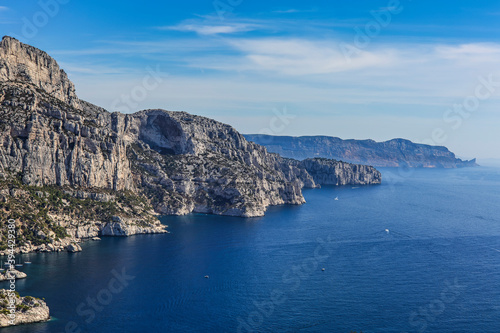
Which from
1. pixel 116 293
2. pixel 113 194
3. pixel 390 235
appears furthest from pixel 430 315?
pixel 113 194

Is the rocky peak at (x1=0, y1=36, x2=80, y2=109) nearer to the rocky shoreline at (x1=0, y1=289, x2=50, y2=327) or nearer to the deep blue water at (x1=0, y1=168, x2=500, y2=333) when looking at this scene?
the deep blue water at (x1=0, y1=168, x2=500, y2=333)

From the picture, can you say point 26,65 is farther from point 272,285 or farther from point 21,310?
point 272,285

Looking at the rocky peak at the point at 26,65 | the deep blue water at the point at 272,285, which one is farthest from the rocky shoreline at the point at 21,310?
the rocky peak at the point at 26,65

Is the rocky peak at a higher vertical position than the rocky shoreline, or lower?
higher

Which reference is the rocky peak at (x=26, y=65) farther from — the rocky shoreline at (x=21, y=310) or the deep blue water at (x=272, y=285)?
the rocky shoreline at (x=21, y=310)

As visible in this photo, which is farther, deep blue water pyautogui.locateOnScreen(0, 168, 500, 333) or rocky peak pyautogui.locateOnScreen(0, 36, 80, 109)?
rocky peak pyautogui.locateOnScreen(0, 36, 80, 109)

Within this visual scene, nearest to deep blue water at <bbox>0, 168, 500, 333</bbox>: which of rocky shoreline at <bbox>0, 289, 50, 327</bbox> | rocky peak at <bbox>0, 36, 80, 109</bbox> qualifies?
rocky shoreline at <bbox>0, 289, 50, 327</bbox>
